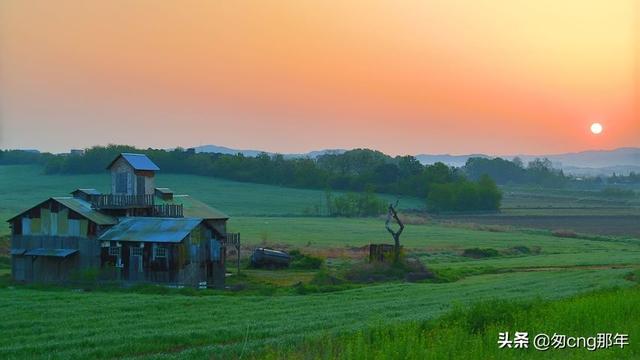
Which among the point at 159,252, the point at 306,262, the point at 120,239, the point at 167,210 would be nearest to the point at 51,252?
the point at 120,239

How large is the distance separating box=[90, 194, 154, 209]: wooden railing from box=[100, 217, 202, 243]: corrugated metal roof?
1407mm

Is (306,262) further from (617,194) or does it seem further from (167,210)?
(617,194)

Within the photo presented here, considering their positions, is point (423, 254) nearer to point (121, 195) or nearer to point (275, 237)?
point (275, 237)

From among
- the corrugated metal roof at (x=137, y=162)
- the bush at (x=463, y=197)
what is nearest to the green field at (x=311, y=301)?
the corrugated metal roof at (x=137, y=162)

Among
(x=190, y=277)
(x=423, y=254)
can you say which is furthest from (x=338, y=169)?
(x=190, y=277)

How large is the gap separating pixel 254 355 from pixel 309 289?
21373 millimetres

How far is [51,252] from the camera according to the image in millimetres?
49750

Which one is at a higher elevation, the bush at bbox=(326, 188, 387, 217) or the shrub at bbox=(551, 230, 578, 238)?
the bush at bbox=(326, 188, 387, 217)

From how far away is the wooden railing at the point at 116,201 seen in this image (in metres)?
51.2

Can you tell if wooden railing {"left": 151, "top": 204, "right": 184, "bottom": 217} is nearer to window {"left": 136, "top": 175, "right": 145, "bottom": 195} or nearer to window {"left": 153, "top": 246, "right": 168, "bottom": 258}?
window {"left": 136, "top": 175, "right": 145, "bottom": 195}

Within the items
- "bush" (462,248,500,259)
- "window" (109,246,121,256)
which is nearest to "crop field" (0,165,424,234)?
"bush" (462,248,500,259)

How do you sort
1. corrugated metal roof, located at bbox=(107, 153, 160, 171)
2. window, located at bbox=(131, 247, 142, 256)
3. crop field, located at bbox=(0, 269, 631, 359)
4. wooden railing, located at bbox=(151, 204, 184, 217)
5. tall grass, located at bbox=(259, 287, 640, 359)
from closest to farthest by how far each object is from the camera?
tall grass, located at bbox=(259, 287, 640, 359)
crop field, located at bbox=(0, 269, 631, 359)
window, located at bbox=(131, 247, 142, 256)
corrugated metal roof, located at bbox=(107, 153, 160, 171)
wooden railing, located at bbox=(151, 204, 184, 217)

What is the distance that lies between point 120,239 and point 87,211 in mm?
3763

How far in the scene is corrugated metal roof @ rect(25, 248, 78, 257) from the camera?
49188 mm
